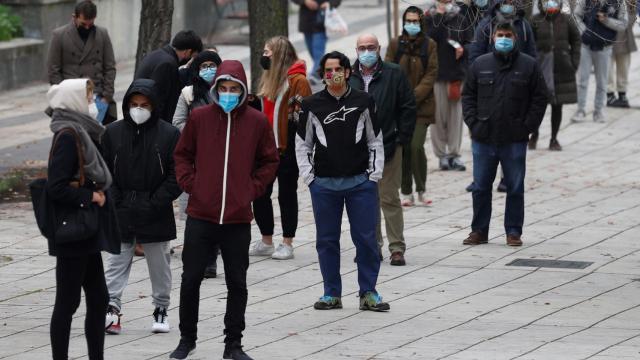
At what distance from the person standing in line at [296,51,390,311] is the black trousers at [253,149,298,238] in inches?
68.6

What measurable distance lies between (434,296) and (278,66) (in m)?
2.25

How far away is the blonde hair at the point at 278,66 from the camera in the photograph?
11.4 meters

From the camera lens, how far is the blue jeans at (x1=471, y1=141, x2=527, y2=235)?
12133 mm

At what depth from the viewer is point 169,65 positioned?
460 inches

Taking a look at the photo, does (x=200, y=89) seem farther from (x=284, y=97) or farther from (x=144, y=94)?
(x=144, y=94)

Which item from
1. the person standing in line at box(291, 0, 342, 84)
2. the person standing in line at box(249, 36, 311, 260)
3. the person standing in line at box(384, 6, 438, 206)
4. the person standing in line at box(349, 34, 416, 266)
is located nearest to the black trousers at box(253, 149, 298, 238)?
the person standing in line at box(249, 36, 311, 260)

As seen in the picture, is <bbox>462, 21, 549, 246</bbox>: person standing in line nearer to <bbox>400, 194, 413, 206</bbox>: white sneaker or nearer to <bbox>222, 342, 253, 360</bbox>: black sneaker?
<bbox>400, 194, 413, 206</bbox>: white sneaker

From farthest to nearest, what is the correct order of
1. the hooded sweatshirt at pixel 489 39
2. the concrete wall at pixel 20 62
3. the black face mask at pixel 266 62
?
the concrete wall at pixel 20 62
the hooded sweatshirt at pixel 489 39
the black face mask at pixel 266 62

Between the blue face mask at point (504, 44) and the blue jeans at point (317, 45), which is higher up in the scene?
the blue face mask at point (504, 44)

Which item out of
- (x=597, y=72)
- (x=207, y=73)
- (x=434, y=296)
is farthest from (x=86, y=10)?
(x=597, y=72)

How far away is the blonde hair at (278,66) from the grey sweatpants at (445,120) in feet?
14.6

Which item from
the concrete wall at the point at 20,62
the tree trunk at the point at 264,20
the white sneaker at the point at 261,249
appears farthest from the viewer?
the concrete wall at the point at 20,62

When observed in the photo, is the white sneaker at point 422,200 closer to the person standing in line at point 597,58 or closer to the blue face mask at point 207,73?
the blue face mask at point 207,73

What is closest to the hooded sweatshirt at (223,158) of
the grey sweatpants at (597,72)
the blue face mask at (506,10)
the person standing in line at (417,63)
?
the person standing in line at (417,63)
